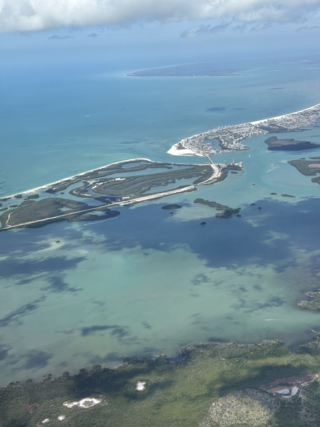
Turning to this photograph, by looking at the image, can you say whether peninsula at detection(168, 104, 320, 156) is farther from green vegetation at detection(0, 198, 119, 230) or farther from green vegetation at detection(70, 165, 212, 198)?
green vegetation at detection(0, 198, 119, 230)

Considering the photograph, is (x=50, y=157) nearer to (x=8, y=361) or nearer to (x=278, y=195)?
(x=278, y=195)

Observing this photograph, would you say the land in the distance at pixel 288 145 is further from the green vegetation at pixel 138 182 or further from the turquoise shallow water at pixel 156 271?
the green vegetation at pixel 138 182

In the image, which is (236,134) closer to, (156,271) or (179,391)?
(156,271)

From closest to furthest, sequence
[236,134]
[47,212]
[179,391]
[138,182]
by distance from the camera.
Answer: [179,391], [47,212], [138,182], [236,134]

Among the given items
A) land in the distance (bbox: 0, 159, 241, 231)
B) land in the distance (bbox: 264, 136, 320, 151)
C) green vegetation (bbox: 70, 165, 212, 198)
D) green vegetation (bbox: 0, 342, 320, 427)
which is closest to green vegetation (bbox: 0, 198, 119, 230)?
land in the distance (bbox: 0, 159, 241, 231)

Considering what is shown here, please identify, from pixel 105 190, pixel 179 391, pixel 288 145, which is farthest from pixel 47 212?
pixel 288 145

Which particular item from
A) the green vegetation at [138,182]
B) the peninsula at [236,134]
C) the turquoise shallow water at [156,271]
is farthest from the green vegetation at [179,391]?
the peninsula at [236,134]
